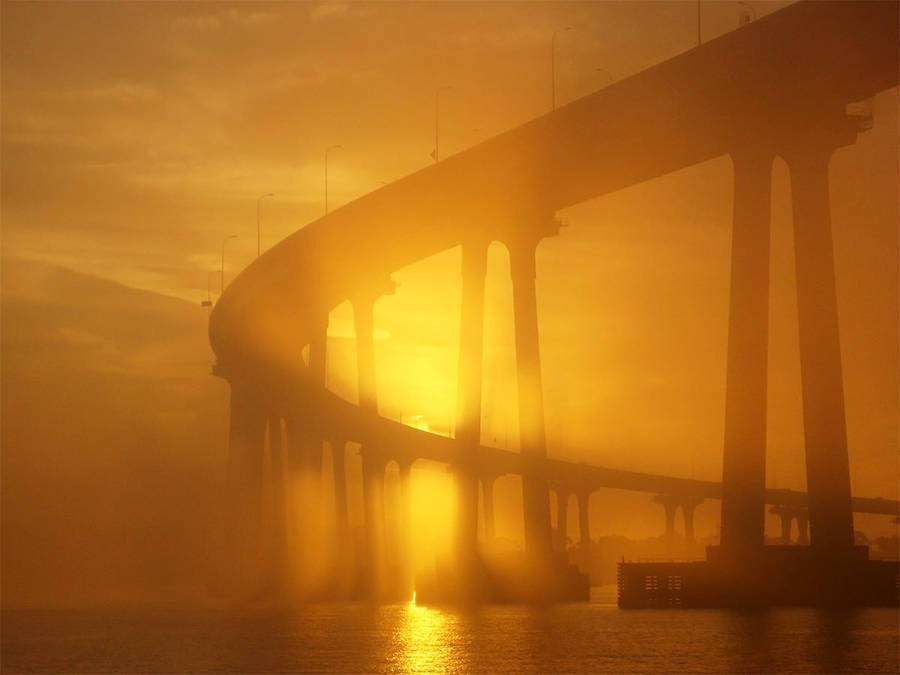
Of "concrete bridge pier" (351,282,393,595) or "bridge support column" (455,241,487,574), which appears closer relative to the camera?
"bridge support column" (455,241,487,574)

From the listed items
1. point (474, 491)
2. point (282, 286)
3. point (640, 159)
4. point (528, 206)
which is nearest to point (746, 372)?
point (640, 159)

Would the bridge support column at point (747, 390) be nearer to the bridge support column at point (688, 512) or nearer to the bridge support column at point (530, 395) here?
the bridge support column at point (530, 395)

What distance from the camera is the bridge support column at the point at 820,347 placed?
218 feet

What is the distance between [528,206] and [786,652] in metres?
35.7

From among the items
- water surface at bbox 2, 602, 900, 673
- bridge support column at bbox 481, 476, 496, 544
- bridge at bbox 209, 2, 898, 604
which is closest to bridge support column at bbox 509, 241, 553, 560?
bridge at bbox 209, 2, 898, 604

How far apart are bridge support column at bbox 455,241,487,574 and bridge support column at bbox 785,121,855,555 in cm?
2261

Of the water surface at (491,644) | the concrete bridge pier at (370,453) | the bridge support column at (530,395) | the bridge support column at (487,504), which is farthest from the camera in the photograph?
the bridge support column at (487,504)

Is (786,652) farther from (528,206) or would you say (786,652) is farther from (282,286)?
(282,286)

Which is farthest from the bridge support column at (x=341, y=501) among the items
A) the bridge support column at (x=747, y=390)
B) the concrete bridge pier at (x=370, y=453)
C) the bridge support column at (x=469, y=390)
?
the bridge support column at (x=747, y=390)

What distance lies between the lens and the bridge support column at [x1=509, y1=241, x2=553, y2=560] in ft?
285

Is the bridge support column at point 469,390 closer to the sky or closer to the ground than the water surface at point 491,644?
closer to the sky

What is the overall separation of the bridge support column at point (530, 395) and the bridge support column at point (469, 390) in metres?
2.05

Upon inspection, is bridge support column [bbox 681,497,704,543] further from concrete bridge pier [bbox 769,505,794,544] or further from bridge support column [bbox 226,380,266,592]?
bridge support column [bbox 226,380,266,592]

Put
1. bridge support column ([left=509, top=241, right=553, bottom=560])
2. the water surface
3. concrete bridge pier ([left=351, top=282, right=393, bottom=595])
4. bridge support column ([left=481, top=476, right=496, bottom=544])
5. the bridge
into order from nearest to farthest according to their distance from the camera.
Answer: the water surface
the bridge
bridge support column ([left=509, top=241, right=553, bottom=560])
concrete bridge pier ([left=351, top=282, right=393, bottom=595])
bridge support column ([left=481, top=476, right=496, bottom=544])
